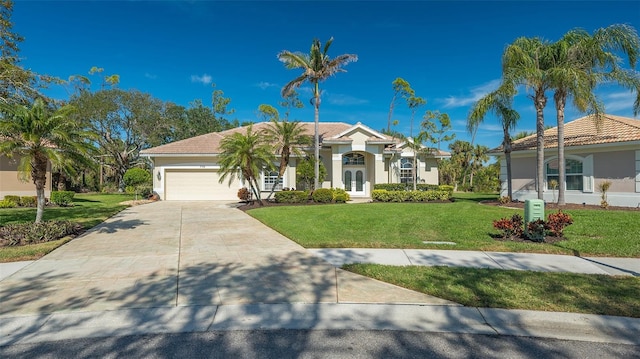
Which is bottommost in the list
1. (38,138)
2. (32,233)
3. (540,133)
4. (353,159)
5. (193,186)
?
(32,233)

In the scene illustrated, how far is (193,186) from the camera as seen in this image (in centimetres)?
2311

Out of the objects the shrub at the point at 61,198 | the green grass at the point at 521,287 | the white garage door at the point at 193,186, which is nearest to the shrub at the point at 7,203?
the shrub at the point at 61,198

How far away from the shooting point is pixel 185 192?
23.0 metres

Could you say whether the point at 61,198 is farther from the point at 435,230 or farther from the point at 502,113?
the point at 502,113

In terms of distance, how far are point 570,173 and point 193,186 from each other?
22.0m

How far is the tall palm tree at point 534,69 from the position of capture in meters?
14.0

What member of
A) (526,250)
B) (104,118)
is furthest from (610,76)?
(104,118)

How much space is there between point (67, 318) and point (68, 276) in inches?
81.2

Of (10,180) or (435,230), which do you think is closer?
(435,230)

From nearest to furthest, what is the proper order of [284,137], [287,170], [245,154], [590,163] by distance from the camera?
[590,163]
[245,154]
[284,137]
[287,170]

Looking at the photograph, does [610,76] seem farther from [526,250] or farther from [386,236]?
[386,236]

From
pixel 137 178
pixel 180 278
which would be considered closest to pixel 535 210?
pixel 180 278

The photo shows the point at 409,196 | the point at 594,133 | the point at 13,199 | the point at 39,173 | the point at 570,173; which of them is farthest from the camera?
the point at 409,196

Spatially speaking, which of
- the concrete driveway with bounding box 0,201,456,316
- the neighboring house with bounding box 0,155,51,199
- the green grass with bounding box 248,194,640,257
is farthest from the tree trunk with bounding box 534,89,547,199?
the neighboring house with bounding box 0,155,51,199
